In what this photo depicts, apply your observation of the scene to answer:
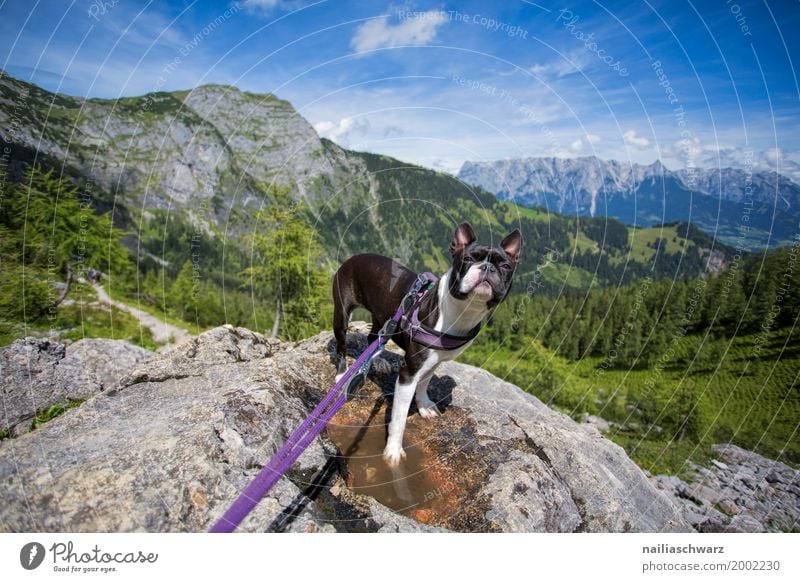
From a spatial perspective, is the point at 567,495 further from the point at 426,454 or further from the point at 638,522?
the point at 426,454

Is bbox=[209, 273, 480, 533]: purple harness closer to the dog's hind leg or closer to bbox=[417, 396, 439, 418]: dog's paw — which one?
the dog's hind leg

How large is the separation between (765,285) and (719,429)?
2648cm

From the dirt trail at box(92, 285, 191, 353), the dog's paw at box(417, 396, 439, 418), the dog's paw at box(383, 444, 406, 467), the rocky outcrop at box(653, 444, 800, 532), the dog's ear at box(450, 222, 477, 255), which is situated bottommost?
the dirt trail at box(92, 285, 191, 353)

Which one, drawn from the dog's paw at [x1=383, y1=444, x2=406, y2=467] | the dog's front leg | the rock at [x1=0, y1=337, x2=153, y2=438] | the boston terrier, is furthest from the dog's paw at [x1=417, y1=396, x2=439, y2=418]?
the rock at [x1=0, y1=337, x2=153, y2=438]

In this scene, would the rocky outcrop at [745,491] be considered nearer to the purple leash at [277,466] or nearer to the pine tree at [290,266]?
the purple leash at [277,466]

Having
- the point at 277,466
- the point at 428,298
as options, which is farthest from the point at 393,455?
the point at 428,298

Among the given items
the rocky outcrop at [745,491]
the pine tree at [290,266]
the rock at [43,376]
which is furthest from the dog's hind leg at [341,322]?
the rocky outcrop at [745,491]

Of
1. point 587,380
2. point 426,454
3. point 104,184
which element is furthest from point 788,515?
point 104,184

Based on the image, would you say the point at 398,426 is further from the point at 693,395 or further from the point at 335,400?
the point at 693,395

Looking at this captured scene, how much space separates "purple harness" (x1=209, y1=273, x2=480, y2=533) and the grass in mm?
47540

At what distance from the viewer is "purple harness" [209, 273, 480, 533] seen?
3.40 metres

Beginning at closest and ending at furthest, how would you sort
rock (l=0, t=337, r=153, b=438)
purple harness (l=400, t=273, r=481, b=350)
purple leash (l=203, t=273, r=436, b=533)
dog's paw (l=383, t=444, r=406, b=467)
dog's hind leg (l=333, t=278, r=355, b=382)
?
purple leash (l=203, t=273, r=436, b=533), dog's paw (l=383, t=444, r=406, b=467), purple harness (l=400, t=273, r=481, b=350), rock (l=0, t=337, r=153, b=438), dog's hind leg (l=333, t=278, r=355, b=382)

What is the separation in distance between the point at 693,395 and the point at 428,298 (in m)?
84.5

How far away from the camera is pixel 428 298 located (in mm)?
5871
